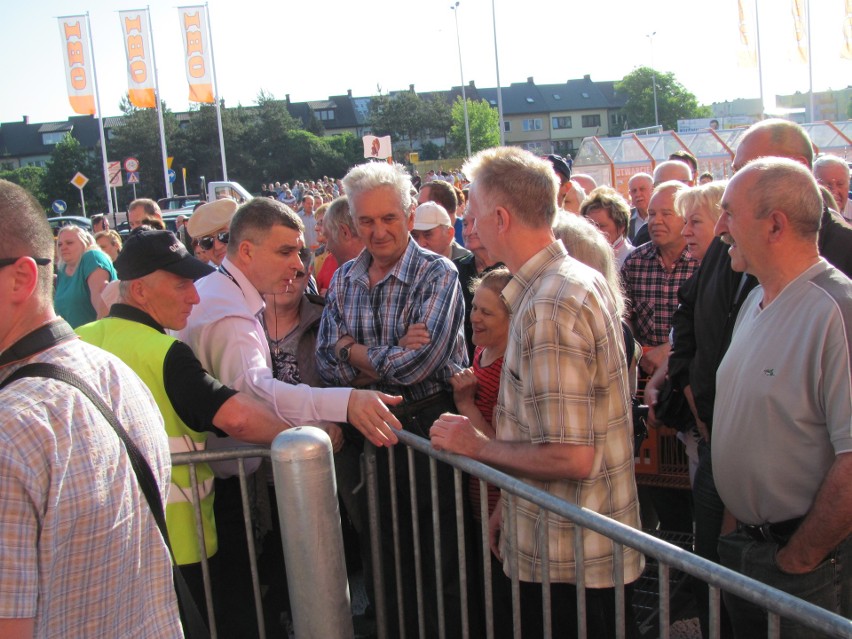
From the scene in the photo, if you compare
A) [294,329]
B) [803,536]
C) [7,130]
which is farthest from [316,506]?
[7,130]

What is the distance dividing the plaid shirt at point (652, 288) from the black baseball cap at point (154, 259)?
3.28m

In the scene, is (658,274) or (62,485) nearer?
(62,485)

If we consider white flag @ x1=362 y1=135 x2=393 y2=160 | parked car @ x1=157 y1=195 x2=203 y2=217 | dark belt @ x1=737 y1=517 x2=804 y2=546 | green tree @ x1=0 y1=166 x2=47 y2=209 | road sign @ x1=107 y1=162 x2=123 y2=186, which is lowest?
dark belt @ x1=737 y1=517 x2=804 y2=546

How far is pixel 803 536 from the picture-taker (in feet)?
7.41

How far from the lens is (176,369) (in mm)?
2477

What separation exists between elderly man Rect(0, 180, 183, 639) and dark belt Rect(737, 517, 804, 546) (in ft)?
5.98

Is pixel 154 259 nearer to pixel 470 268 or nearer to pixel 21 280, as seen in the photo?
pixel 21 280

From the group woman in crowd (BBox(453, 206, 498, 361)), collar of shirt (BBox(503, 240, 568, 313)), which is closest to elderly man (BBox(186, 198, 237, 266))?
woman in crowd (BBox(453, 206, 498, 361))

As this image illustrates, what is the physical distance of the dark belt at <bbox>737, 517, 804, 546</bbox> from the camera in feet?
7.73

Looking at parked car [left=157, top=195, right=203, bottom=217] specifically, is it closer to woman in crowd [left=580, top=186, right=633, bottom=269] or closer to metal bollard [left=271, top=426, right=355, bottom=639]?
woman in crowd [left=580, top=186, right=633, bottom=269]

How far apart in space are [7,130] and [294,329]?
4053 inches

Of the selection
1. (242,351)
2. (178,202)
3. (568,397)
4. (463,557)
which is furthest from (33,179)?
(568,397)

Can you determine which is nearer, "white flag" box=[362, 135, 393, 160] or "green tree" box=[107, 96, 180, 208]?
"white flag" box=[362, 135, 393, 160]

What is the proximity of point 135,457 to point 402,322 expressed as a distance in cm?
193
